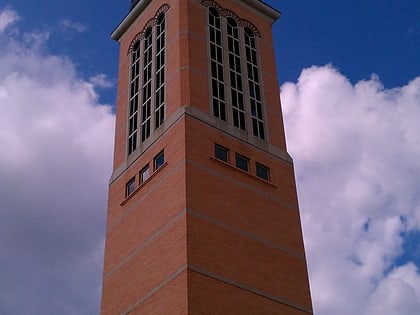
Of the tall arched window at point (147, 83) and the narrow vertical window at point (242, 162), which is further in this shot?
the tall arched window at point (147, 83)

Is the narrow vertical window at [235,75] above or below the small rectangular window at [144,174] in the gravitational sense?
above

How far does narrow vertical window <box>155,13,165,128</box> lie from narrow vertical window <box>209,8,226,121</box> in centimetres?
304

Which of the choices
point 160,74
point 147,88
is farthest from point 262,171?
point 147,88

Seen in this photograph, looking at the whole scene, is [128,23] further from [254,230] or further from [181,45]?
[254,230]

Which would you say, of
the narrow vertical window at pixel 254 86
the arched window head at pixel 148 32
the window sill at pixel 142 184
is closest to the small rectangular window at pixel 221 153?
the window sill at pixel 142 184

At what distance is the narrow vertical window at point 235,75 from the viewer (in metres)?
41.3

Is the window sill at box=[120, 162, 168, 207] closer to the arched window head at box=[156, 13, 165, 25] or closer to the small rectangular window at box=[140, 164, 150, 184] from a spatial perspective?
the small rectangular window at box=[140, 164, 150, 184]

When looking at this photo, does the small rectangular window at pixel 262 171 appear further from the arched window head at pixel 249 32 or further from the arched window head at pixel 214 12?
the arched window head at pixel 214 12

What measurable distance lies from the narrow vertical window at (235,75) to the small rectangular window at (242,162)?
2.43 meters

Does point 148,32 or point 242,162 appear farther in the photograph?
point 148,32

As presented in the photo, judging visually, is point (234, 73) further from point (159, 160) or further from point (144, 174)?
point (144, 174)

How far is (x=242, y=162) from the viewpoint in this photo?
128 ft

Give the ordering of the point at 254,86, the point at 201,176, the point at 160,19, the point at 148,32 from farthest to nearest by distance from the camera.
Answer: the point at 148,32 < the point at 160,19 < the point at 254,86 < the point at 201,176

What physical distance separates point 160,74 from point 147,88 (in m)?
1.56
